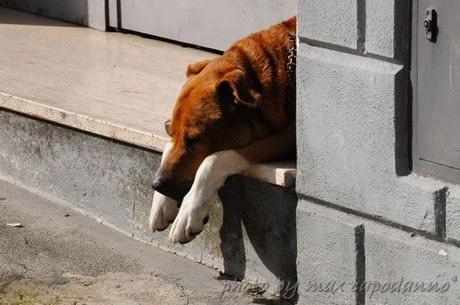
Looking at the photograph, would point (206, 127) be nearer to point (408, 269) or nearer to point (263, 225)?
point (263, 225)

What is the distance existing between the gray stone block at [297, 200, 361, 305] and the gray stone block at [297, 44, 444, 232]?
72 millimetres

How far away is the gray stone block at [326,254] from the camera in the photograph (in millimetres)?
4523

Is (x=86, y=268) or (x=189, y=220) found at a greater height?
(x=189, y=220)

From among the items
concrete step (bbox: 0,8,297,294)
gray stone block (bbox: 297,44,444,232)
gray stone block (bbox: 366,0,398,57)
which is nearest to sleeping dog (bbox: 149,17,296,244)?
concrete step (bbox: 0,8,297,294)

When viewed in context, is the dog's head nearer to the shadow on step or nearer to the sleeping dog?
the sleeping dog

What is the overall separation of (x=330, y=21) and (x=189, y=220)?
37.6 inches

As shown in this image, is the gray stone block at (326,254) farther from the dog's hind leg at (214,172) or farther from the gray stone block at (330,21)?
the gray stone block at (330,21)

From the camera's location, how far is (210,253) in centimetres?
523

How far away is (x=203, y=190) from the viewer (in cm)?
474

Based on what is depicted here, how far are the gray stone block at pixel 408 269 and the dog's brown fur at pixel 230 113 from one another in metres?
0.64

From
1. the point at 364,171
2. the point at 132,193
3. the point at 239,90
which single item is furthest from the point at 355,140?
the point at 132,193

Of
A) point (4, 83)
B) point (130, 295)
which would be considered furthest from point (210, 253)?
point (4, 83)

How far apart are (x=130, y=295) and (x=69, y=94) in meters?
1.40

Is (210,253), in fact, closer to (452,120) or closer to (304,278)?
(304,278)
